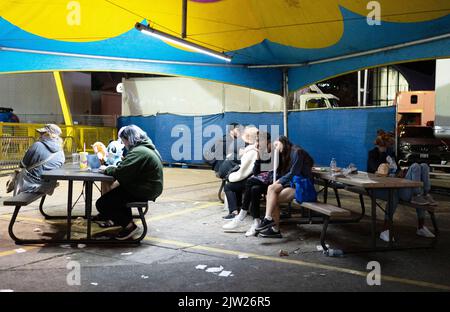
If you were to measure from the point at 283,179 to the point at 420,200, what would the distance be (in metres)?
1.83

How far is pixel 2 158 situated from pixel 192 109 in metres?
7.38

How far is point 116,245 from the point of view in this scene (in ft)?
18.7

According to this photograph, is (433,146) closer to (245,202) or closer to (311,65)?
(311,65)

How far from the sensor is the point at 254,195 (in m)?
6.54

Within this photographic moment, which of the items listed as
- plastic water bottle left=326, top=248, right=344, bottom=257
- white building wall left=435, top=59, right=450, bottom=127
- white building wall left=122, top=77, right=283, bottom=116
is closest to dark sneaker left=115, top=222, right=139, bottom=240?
plastic water bottle left=326, top=248, right=344, bottom=257

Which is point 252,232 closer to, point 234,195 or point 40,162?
point 234,195

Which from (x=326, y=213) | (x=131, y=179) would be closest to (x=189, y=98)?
(x=131, y=179)

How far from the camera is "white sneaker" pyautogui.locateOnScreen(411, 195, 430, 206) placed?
19.4ft

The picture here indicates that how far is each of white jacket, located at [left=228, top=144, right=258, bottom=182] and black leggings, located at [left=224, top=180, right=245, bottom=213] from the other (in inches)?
5.8

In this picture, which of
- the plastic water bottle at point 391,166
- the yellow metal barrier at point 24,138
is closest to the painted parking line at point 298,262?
the plastic water bottle at point 391,166

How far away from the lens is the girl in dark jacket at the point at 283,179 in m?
6.12

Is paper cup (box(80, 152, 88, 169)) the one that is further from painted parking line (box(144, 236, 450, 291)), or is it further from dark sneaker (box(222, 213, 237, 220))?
dark sneaker (box(222, 213, 237, 220))

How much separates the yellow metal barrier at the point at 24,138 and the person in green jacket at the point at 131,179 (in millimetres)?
8326

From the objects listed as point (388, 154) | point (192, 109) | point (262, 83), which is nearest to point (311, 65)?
point (262, 83)
